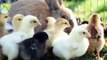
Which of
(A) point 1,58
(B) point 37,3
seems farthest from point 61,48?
(B) point 37,3

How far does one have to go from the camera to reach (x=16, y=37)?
4.03m

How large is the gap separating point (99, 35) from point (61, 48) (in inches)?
16.3

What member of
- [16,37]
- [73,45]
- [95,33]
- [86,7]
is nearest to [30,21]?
[16,37]

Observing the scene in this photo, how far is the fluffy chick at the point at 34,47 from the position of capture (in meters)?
3.88

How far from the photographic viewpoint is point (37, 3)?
15.5 ft

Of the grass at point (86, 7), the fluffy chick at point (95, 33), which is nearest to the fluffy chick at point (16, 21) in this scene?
the fluffy chick at point (95, 33)

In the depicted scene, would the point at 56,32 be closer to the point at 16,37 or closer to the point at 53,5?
the point at 16,37

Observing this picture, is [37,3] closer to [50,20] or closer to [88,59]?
[50,20]

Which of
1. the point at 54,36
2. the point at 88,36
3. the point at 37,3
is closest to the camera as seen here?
the point at 88,36

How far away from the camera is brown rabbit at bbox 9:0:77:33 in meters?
4.57

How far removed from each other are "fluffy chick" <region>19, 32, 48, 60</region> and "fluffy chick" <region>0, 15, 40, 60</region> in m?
0.07

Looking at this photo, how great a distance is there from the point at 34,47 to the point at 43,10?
86 cm

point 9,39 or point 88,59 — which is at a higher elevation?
point 9,39

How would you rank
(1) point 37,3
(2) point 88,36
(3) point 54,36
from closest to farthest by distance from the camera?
(2) point 88,36 < (3) point 54,36 < (1) point 37,3
